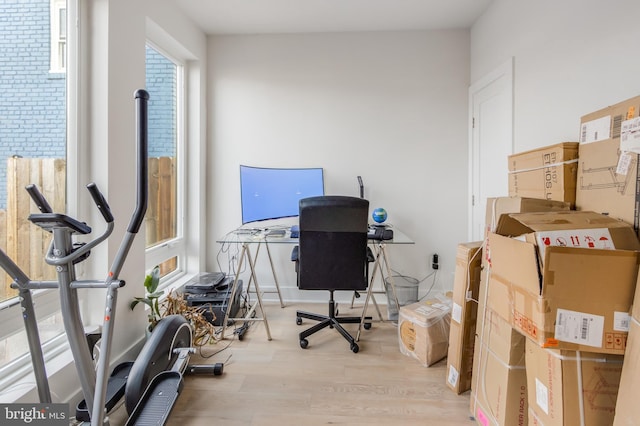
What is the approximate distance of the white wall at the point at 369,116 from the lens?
10.4 ft

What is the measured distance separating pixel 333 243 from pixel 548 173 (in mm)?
1281

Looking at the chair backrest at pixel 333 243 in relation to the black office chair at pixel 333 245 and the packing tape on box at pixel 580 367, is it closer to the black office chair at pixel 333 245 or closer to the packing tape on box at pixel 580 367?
the black office chair at pixel 333 245

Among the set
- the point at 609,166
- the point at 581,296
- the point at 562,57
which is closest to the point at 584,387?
the point at 581,296

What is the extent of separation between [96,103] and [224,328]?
68.5 inches

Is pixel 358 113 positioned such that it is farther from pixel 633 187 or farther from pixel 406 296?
pixel 633 187

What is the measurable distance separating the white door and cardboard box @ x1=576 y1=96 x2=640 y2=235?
3.26ft

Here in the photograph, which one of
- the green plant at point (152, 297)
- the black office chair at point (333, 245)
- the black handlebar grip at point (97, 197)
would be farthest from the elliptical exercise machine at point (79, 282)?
the black office chair at point (333, 245)

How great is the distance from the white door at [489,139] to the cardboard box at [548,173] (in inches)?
25.8

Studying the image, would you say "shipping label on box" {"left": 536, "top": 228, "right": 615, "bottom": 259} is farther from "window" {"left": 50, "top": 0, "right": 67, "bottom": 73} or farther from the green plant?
"window" {"left": 50, "top": 0, "right": 67, "bottom": 73}

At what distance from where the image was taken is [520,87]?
2.30 meters

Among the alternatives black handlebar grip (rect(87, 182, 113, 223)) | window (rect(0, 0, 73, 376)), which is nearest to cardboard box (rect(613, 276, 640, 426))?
black handlebar grip (rect(87, 182, 113, 223))

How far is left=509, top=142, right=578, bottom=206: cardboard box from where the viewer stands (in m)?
1.52

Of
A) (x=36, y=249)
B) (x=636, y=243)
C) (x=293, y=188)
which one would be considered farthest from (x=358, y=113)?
(x=36, y=249)

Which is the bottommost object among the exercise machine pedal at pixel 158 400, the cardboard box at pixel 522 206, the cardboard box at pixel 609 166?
the exercise machine pedal at pixel 158 400
